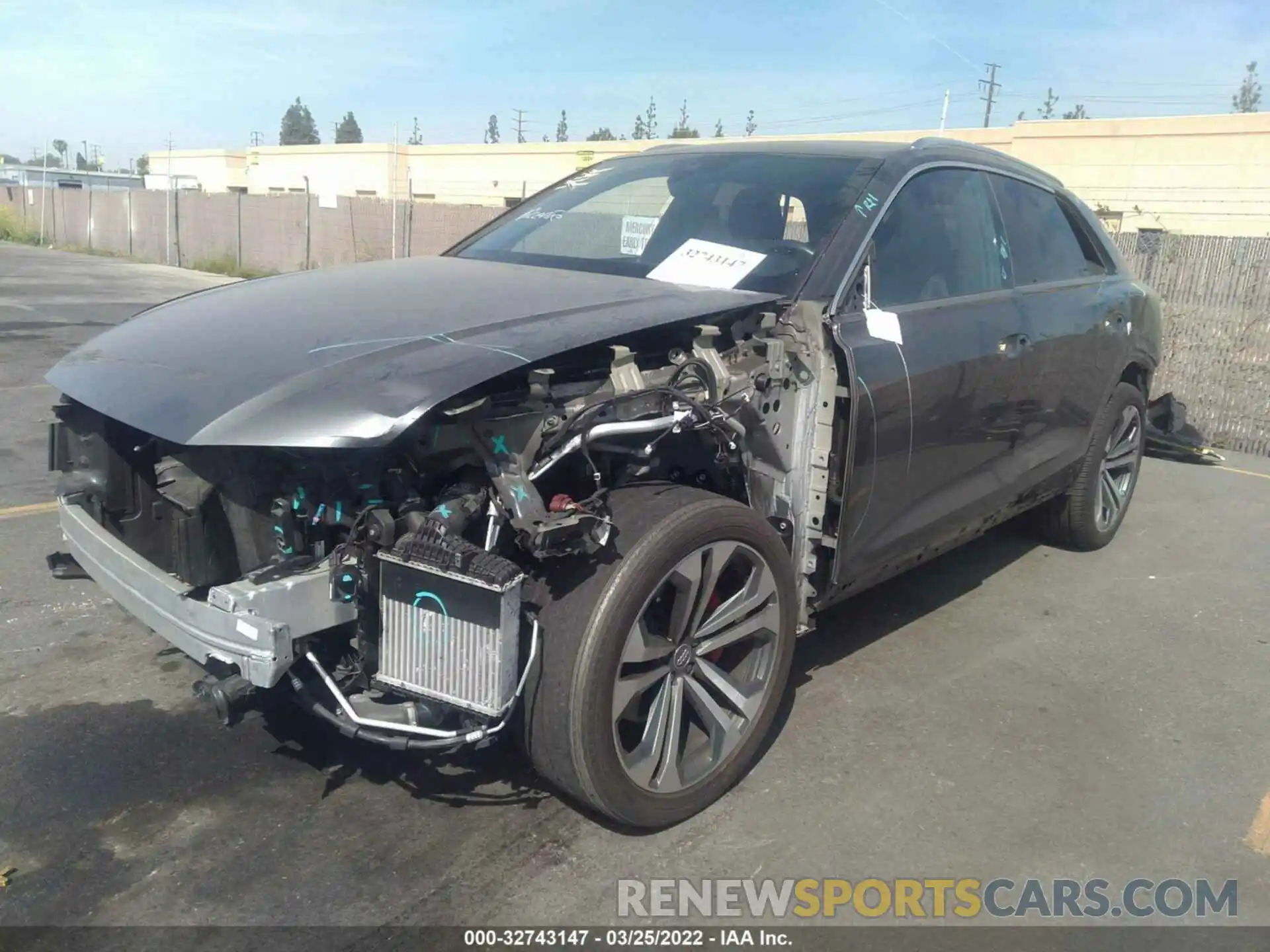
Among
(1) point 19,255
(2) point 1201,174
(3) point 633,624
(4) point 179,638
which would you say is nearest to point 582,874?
(3) point 633,624

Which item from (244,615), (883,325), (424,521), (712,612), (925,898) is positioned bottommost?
(925,898)

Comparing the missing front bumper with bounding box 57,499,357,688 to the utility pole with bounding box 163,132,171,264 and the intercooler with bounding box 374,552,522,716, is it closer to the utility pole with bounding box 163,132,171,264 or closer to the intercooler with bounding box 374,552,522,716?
the intercooler with bounding box 374,552,522,716

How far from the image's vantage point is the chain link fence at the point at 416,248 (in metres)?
8.88

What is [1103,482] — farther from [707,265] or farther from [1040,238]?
[707,265]

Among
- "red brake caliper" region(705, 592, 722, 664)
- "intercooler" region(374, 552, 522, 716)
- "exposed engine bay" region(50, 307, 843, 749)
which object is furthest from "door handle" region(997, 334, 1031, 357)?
"intercooler" region(374, 552, 522, 716)

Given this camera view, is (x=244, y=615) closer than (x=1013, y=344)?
Yes

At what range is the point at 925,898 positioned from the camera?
9.04 feet

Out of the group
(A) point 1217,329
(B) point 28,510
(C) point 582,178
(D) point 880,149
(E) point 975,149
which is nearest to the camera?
(D) point 880,149

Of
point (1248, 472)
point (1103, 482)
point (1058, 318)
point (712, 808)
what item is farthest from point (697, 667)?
point (1248, 472)

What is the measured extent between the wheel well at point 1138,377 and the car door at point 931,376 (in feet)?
5.10

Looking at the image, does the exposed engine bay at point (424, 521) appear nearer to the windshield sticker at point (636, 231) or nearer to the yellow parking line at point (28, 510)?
the windshield sticker at point (636, 231)

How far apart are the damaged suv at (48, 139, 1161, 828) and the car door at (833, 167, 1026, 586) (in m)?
0.01

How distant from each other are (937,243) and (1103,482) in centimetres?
225

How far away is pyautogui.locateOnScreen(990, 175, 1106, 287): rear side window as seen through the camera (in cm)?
445
